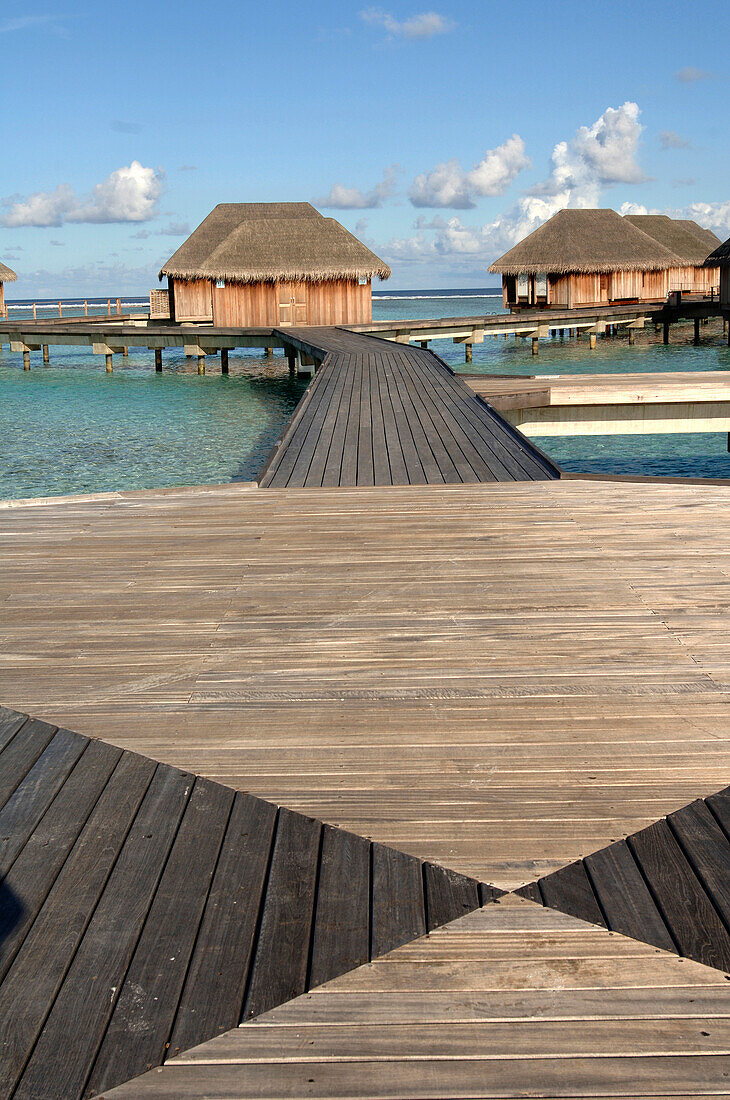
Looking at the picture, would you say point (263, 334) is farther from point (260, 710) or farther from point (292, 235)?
point (260, 710)

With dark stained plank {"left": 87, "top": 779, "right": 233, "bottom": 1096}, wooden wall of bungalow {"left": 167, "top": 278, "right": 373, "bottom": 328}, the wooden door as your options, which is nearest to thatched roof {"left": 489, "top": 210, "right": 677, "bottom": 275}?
wooden wall of bungalow {"left": 167, "top": 278, "right": 373, "bottom": 328}

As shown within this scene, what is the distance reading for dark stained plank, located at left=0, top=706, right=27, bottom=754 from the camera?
3100 millimetres

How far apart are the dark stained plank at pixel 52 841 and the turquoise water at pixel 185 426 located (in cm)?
1066

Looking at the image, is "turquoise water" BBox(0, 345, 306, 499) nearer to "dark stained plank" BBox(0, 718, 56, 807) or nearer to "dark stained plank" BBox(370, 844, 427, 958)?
"dark stained plank" BBox(0, 718, 56, 807)

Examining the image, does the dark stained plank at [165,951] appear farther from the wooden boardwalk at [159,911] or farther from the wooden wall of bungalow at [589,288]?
the wooden wall of bungalow at [589,288]

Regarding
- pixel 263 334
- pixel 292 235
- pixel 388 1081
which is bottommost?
pixel 388 1081

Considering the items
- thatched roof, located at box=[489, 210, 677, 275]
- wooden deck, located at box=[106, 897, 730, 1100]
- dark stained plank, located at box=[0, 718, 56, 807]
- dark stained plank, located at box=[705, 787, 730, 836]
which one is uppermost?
thatched roof, located at box=[489, 210, 677, 275]

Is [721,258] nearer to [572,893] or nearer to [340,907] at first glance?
[572,893]

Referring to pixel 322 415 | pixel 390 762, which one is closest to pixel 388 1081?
pixel 390 762

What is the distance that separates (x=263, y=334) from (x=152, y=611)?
2555 centimetres

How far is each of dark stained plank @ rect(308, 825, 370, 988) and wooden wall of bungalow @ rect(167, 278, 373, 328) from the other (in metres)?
30.6

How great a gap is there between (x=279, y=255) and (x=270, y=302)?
1.60 m

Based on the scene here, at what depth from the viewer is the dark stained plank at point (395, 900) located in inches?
83.2

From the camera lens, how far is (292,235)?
1281 inches
